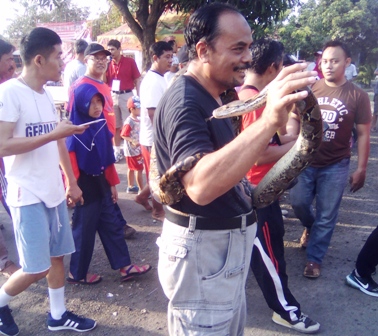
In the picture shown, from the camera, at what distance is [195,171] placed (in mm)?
1596

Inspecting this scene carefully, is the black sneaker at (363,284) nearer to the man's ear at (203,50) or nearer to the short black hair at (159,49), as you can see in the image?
the man's ear at (203,50)

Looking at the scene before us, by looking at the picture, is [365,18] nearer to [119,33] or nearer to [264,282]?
[119,33]

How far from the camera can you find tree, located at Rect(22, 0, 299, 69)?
10.0 metres

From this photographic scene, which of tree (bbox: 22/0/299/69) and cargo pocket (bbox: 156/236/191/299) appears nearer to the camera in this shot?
cargo pocket (bbox: 156/236/191/299)

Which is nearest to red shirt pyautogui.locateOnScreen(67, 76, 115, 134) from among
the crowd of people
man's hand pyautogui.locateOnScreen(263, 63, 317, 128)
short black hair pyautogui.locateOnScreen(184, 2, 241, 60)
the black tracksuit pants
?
the crowd of people

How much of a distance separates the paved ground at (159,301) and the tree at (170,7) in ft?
22.0

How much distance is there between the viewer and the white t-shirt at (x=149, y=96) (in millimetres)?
5234

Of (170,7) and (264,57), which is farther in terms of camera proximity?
(170,7)

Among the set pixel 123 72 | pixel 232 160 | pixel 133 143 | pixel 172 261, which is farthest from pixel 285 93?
pixel 123 72

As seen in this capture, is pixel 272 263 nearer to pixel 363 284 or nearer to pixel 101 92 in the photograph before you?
pixel 363 284

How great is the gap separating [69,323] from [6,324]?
19.7 inches

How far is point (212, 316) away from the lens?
6.40 ft

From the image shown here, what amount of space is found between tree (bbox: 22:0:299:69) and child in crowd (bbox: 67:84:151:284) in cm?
639

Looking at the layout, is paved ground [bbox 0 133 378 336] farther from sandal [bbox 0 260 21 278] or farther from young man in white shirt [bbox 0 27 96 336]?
young man in white shirt [bbox 0 27 96 336]
